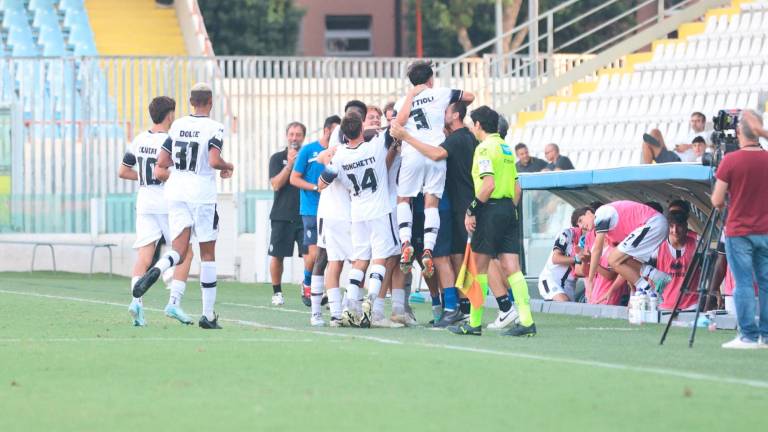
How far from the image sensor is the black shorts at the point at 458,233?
51.6ft

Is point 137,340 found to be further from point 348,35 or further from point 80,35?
point 348,35

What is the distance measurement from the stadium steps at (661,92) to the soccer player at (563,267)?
636cm

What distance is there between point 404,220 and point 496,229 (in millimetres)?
1118

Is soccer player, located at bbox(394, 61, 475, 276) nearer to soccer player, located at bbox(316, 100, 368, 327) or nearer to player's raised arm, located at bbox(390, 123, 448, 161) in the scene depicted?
player's raised arm, located at bbox(390, 123, 448, 161)

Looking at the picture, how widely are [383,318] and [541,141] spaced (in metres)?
14.5

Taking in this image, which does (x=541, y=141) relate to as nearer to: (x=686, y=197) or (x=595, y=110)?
(x=595, y=110)

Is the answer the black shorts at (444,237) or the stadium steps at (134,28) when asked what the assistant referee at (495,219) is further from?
the stadium steps at (134,28)

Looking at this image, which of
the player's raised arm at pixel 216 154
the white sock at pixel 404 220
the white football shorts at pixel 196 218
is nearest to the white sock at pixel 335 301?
the white sock at pixel 404 220

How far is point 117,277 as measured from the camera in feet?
93.1

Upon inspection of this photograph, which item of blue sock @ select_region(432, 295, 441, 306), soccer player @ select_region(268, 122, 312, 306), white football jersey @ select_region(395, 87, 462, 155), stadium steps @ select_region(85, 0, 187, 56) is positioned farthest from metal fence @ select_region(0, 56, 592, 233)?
stadium steps @ select_region(85, 0, 187, 56)

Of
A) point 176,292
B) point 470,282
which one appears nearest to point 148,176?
point 176,292

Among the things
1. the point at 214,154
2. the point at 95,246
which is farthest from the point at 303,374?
the point at 95,246

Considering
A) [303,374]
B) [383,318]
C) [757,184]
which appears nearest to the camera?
[303,374]

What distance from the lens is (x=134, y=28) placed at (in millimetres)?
47312
